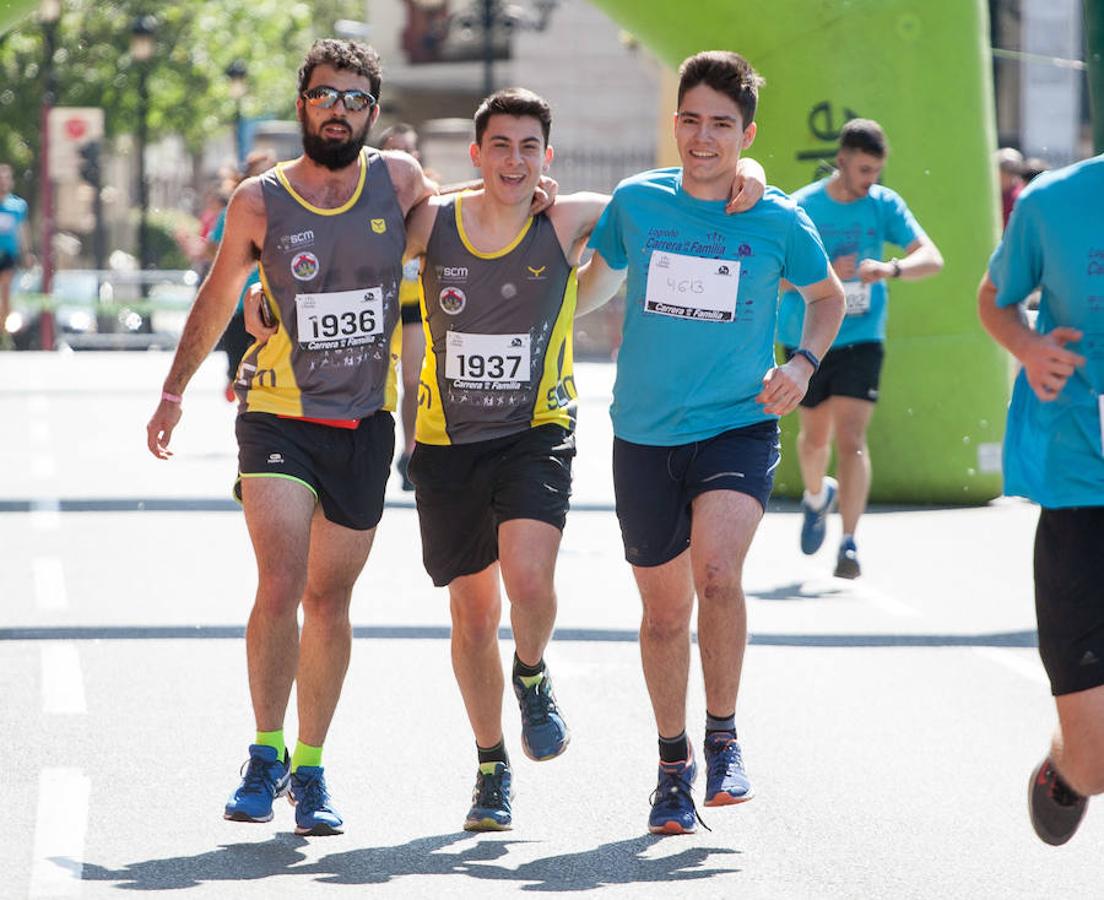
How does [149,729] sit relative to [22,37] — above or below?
below

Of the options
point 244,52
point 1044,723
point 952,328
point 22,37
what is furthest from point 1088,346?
point 244,52

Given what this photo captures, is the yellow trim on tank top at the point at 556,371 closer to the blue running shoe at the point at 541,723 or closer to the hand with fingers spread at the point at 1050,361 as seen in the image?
the blue running shoe at the point at 541,723

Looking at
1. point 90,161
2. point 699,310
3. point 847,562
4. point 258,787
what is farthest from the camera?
point 90,161

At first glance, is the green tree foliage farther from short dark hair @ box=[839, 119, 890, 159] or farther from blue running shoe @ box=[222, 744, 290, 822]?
blue running shoe @ box=[222, 744, 290, 822]

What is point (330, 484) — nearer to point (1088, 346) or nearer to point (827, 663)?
point (1088, 346)

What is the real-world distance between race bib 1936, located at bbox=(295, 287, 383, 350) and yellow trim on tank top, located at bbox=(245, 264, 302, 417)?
6cm

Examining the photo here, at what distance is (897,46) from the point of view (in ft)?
44.2

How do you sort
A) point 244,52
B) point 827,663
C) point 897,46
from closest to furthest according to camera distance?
point 827,663 → point 897,46 → point 244,52

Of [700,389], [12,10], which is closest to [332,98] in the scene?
[700,389]

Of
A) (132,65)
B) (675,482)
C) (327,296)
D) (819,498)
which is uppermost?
(132,65)

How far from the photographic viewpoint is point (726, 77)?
6.07 meters

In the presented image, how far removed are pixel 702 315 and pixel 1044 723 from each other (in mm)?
2364

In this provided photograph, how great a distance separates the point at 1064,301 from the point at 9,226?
21.0 meters

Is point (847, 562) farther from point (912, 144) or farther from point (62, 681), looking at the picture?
point (62, 681)
